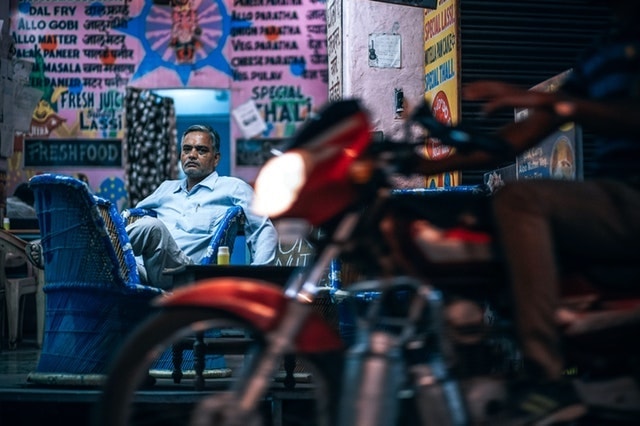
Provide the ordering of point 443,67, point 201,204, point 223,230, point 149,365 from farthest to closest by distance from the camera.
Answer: point 443,67 → point 201,204 → point 223,230 → point 149,365

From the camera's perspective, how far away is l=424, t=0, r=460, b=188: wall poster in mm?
6949

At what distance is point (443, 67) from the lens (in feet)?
23.9

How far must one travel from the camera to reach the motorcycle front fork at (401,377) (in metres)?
2.10

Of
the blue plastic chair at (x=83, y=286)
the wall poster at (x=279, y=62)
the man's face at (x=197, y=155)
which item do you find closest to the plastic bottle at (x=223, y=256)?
the blue plastic chair at (x=83, y=286)

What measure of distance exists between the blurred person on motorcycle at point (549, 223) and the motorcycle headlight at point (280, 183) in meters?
0.34

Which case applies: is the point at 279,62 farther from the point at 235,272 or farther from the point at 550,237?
the point at 550,237

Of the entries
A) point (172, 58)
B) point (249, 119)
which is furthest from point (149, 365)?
point (172, 58)

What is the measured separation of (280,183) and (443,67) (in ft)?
17.6

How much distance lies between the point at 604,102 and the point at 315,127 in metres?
0.70

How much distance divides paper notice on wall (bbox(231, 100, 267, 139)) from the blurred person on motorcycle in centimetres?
835

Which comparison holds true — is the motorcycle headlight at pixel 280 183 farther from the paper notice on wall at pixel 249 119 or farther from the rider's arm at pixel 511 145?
the paper notice on wall at pixel 249 119

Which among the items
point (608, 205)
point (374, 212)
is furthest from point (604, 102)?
point (374, 212)

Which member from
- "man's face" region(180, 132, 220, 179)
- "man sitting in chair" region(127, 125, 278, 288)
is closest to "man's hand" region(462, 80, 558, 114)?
"man sitting in chair" region(127, 125, 278, 288)

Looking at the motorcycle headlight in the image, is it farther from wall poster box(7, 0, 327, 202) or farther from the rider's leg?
wall poster box(7, 0, 327, 202)
